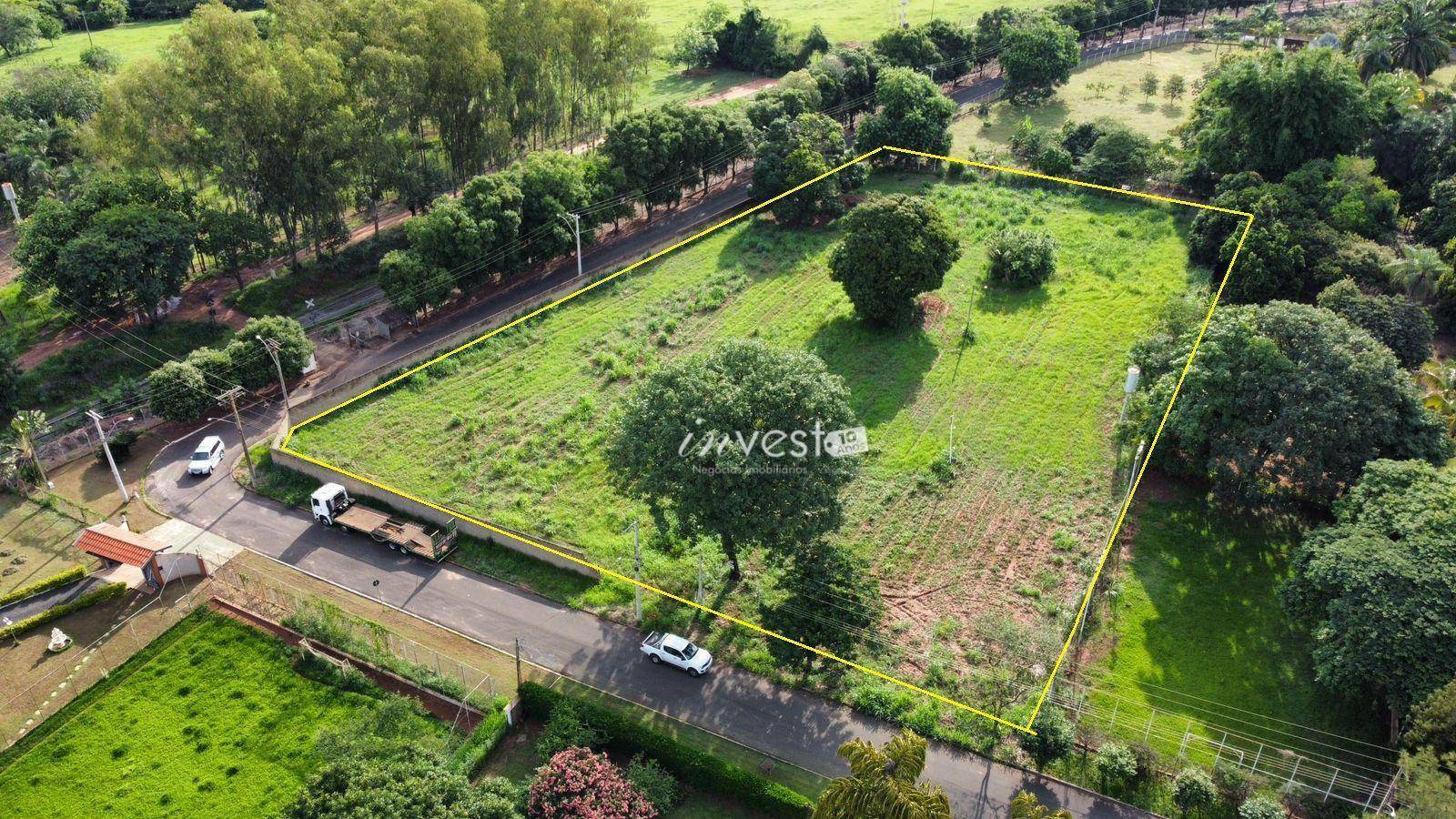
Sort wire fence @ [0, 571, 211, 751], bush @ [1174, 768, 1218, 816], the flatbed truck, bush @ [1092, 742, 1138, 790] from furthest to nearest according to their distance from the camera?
the flatbed truck
wire fence @ [0, 571, 211, 751]
bush @ [1092, 742, 1138, 790]
bush @ [1174, 768, 1218, 816]

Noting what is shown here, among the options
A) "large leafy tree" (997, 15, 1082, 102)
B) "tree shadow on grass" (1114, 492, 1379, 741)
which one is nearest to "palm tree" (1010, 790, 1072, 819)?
"tree shadow on grass" (1114, 492, 1379, 741)

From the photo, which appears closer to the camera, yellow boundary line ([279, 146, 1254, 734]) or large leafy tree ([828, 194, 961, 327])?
yellow boundary line ([279, 146, 1254, 734])

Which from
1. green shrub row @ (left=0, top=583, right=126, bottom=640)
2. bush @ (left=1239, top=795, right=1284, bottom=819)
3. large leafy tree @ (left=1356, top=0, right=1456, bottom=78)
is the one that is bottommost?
bush @ (left=1239, top=795, right=1284, bottom=819)

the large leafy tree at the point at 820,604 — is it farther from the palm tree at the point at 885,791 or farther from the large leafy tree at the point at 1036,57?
the large leafy tree at the point at 1036,57

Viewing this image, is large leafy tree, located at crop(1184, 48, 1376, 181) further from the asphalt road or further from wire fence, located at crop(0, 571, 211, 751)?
wire fence, located at crop(0, 571, 211, 751)

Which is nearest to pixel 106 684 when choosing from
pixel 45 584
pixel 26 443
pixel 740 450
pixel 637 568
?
pixel 45 584

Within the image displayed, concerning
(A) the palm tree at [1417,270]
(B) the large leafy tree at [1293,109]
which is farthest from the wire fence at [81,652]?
(B) the large leafy tree at [1293,109]

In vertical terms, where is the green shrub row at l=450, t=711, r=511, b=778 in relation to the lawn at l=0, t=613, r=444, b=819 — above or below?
above
